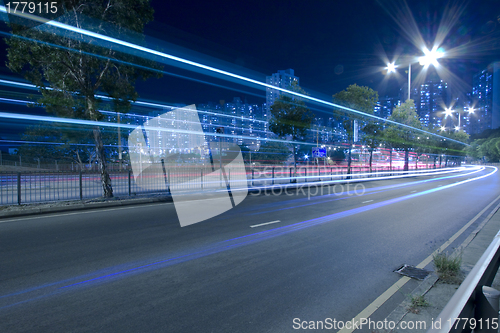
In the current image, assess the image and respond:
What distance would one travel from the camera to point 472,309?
7.50ft

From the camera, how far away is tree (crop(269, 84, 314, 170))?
2234 cm

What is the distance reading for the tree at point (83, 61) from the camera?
10516 millimetres

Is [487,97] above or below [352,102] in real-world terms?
above

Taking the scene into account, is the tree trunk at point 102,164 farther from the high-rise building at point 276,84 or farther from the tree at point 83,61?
the high-rise building at point 276,84

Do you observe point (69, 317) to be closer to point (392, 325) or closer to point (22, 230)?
point (392, 325)

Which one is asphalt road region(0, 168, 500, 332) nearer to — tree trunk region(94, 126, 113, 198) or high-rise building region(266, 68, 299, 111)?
tree trunk region(94, 126, 113, 198)

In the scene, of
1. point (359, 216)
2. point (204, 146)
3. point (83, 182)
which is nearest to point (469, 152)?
point (204, 146)

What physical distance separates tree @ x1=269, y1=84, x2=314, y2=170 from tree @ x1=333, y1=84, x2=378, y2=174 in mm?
6514

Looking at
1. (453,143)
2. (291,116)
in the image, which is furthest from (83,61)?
(453,143)

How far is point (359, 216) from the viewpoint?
8906mm

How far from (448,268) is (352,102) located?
25470 mm

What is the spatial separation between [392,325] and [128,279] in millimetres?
3770

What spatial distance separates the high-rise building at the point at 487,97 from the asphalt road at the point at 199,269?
148317 millimetres
